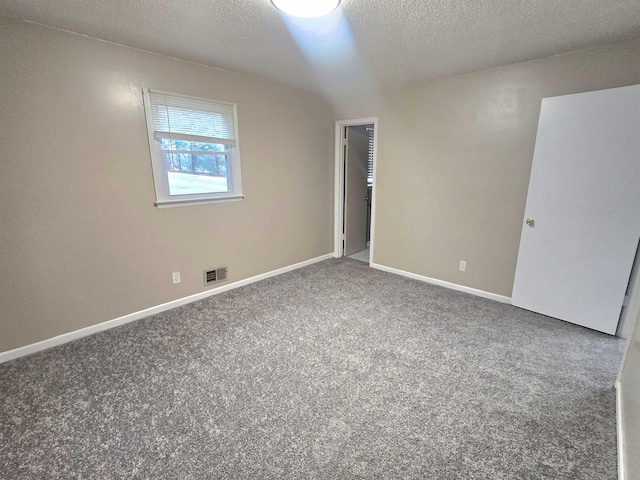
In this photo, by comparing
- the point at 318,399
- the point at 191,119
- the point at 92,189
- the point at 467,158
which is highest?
the point at 191,119

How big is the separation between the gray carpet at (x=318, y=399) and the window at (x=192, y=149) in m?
1.23

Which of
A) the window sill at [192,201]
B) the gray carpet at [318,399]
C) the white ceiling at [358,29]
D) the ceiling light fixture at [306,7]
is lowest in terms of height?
the gray carpet at [318,399]

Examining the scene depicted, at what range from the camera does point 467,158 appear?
3.17 m

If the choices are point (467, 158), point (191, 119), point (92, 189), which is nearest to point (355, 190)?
point (467, 158)

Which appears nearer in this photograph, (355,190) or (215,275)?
(215,275)

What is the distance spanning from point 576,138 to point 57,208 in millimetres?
4159

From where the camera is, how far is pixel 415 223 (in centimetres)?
372

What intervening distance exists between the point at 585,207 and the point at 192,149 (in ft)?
11.6

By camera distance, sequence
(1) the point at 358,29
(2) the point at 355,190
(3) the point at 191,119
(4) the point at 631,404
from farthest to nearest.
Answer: (2) the point at 355,190 < (3) the point at 191,119 < (1) the point at 358,29 < (4) the point at 631,404

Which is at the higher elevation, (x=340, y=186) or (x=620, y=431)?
(x=340, y=186)

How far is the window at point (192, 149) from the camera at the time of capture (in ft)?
8.81

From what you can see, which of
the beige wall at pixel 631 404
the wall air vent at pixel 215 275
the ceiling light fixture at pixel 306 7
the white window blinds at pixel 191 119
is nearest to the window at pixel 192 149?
the white window blinds at pixel 191 119

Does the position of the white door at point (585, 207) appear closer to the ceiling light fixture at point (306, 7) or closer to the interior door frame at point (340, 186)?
the interior door frame at point (340, 186)

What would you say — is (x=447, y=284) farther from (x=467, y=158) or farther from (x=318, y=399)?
(x=318, y=399)
